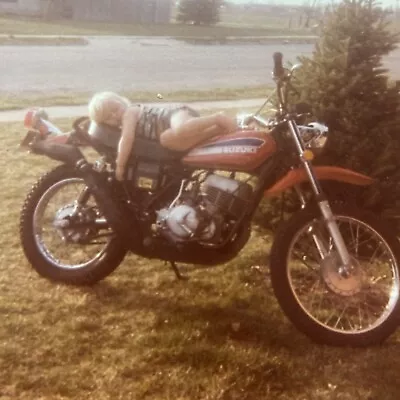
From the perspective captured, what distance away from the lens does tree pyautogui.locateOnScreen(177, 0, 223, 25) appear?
31.4 m

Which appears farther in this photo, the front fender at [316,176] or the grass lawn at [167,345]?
the front fender at [316,176]

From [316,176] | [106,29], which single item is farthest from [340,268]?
[106,29]

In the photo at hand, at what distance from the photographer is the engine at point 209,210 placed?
13.7ft

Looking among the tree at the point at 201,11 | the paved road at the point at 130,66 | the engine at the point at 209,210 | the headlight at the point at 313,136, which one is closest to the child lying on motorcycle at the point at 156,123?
the engine at the point at 209,210

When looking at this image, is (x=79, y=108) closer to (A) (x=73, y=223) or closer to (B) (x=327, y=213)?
(A) (x=73, y=223)

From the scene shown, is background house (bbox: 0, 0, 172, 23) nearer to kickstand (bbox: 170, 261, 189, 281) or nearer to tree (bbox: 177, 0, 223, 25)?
tree (bbox: 177, 0, 223, 25)

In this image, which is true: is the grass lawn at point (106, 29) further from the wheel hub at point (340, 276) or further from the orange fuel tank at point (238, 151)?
the wheel hub at point (340, 276)

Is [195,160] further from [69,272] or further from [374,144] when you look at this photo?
[374,144]

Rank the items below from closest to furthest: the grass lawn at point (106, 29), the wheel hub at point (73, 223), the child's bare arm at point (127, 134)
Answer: the child's bare arm at point (127, 134) < the wheel hub at point (73, 223) < the grass lawn at point (106, 29)

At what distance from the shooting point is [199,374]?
363 centimetres

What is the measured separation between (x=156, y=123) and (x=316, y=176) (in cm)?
104

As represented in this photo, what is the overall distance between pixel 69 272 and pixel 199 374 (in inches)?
56.8

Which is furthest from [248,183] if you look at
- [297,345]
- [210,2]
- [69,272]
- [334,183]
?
[210,2]

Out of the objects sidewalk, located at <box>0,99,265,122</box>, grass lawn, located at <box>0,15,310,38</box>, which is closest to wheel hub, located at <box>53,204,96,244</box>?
sidewalk, located at <box>0,99,265,122</box>
